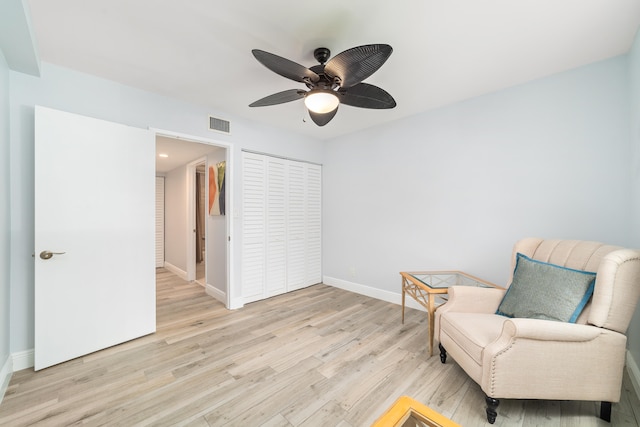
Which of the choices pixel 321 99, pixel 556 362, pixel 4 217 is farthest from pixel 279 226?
pixel 556 362

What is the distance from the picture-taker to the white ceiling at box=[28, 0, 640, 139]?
154 centimetres

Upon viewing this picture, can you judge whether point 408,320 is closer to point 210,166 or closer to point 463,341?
point 463,341

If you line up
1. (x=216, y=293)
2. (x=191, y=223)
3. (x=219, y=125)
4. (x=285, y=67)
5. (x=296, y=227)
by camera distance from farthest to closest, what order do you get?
(x=191, y=223)
(x=296, y=227)
(x=216, y=293)
(x=219, y=125)
(x=285, y=67)

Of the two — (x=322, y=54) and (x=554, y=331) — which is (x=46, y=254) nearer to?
(x=322, y=54)

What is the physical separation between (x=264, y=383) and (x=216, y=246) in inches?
91.5

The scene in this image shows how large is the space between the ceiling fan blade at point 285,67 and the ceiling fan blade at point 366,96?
254mm

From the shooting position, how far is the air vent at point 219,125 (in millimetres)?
3019

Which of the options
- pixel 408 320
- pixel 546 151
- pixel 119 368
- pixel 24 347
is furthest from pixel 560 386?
pixel 24 347

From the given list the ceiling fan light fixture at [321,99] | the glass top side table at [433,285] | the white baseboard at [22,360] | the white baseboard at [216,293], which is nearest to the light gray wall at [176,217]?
the white baseboard at [216,293]

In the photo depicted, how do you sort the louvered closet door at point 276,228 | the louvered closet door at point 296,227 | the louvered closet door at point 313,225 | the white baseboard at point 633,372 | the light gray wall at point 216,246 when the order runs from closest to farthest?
the white baseboard at point 633,372
the light gray wall at point 216,246
the louvered closet door at point 276,228
the louvered closet door at point 296,227
the louvered closet door at point 313,225

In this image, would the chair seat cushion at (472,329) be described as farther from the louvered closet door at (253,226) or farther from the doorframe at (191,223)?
→ the doorframe at (191,223)

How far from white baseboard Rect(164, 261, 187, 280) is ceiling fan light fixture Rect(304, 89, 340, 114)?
4.31m

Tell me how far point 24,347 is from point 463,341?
10.9ft

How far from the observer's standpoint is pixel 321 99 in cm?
178
